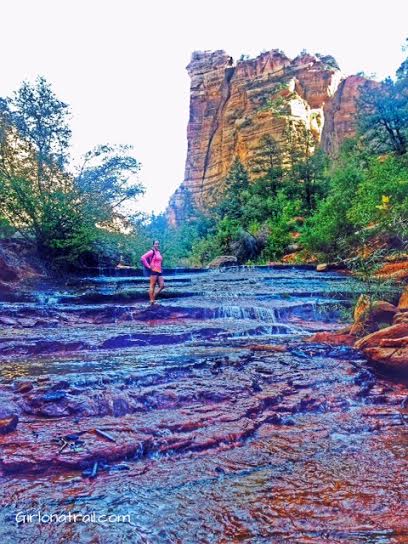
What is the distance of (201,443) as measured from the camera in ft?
9.83

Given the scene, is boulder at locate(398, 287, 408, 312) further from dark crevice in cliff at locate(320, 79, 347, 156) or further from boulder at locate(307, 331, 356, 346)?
dark crevice in cliff at locate(320, 79, 347, 156)

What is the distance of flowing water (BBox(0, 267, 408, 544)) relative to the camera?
2041 mm

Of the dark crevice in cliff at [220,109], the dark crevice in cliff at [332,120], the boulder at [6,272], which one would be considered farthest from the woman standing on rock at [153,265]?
the dark crevice in cliff at [220,109]

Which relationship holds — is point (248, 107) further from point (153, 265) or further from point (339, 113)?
point (153, 265)

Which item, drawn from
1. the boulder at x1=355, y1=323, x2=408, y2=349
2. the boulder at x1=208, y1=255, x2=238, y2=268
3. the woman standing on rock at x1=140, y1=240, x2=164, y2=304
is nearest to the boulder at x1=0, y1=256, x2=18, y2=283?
the woman standing on rock at x1=140, y1=240, x2=164, y2=304

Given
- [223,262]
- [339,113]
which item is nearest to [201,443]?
[223,262]

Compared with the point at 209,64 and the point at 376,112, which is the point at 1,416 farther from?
the point at 209,64

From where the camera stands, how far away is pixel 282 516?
2092 mm

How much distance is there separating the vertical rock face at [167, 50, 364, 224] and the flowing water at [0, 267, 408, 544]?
4436cm

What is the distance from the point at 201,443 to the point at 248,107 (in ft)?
191

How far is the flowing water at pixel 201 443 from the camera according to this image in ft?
6.70

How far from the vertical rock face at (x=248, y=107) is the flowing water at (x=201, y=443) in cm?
4436

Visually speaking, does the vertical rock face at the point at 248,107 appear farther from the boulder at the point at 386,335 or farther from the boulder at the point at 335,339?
the boulder at the point at 386,335

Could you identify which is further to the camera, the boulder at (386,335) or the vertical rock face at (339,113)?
the vertical rock face at (339,113)
